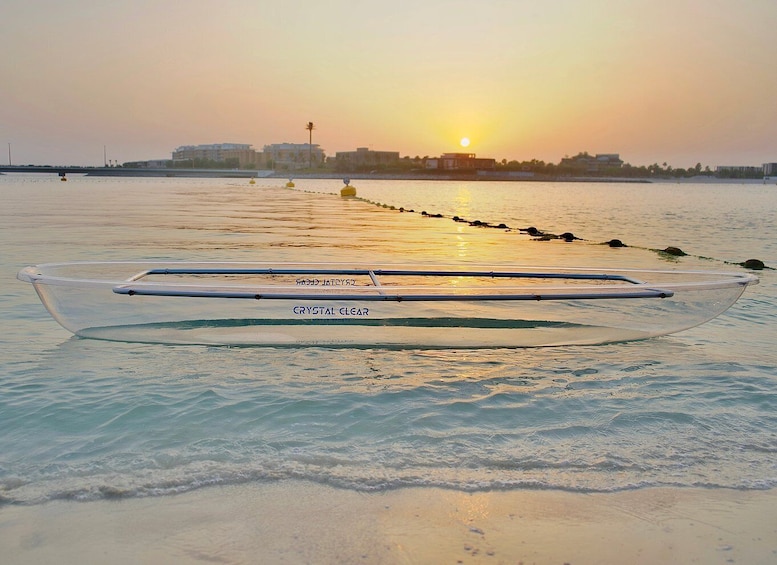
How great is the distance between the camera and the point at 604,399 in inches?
265

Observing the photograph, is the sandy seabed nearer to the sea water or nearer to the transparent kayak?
the sea water

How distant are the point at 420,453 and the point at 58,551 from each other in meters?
2.66

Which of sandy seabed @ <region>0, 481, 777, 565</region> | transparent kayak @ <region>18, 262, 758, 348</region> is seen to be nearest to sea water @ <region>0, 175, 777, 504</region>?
sandy seabed @ <region>0, 481, 777, 565</region>

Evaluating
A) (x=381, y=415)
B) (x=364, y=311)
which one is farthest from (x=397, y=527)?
(x=364, y=311)

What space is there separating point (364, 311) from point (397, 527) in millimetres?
4569

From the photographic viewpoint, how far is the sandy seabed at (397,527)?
379cm

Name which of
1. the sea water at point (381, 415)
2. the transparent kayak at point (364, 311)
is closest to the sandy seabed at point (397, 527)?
the sea water at point (381, 415)

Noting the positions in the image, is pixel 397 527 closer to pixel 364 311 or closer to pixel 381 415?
pixel 381 415

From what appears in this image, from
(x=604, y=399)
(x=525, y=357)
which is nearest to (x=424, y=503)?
(x=604, y=399)

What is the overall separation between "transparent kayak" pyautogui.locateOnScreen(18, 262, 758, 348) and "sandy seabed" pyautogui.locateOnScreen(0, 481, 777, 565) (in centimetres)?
361

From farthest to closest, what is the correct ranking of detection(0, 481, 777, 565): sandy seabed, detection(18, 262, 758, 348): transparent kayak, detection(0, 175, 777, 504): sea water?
detection(18, 262, 758, 348): transparent kayak, detection(0, 175, 777, 504): sea water, detection(0, 481, 777, 565): sandy seabed

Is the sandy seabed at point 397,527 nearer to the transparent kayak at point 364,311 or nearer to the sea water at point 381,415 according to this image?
the sea water at point 381,415

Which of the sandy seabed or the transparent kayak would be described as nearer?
the sandy seabed

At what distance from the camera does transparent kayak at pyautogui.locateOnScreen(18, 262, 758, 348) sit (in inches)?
317
